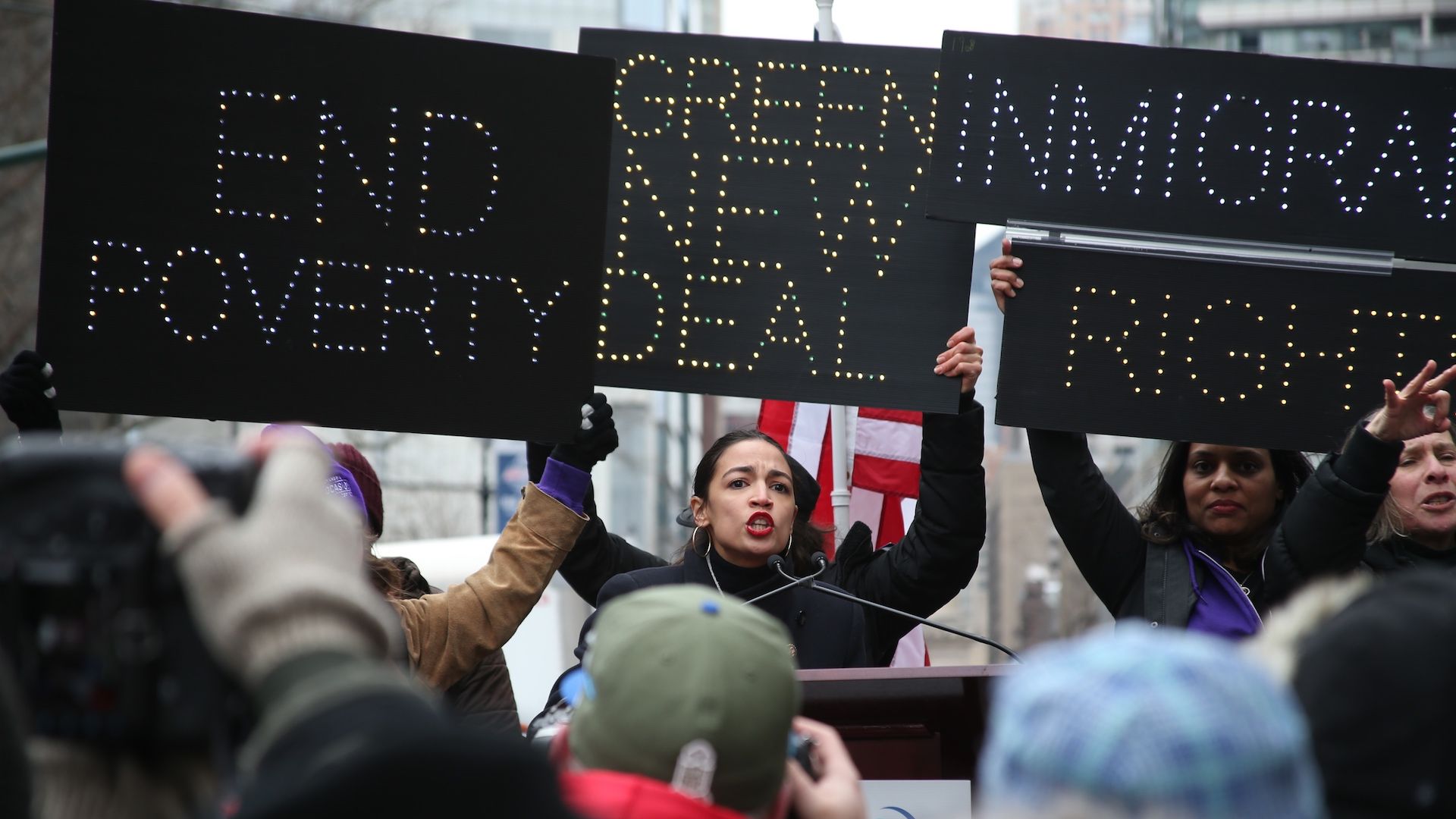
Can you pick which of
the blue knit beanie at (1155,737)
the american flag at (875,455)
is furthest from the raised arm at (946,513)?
the blue knit beanie at (1155,737)

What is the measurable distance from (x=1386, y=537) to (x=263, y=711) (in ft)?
12.4

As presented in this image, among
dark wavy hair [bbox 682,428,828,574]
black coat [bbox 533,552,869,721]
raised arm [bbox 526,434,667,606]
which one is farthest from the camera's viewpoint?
raised arm [bbox 526,434,667,606]

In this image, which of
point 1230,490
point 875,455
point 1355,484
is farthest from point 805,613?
point 875,455

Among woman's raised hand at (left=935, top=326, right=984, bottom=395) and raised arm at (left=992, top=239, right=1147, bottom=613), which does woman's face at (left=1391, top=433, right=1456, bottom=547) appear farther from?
woman's raised hand at (left=935, top=326, right=984, bottom=395)

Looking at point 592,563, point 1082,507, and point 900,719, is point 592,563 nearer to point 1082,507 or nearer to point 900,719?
point 1082,507

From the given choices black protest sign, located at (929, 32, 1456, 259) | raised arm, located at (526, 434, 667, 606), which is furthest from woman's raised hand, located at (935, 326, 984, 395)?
raised arm, located at (526, 434, 667, 606)

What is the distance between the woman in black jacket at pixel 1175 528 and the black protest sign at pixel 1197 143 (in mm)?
258

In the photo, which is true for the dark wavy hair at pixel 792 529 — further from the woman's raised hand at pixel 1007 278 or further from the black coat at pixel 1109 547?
the woman's raised hand at pixel 1007 278

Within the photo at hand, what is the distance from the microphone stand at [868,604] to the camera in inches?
149

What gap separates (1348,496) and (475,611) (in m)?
2.11

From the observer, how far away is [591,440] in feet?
14.1

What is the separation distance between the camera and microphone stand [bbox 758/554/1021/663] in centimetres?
379

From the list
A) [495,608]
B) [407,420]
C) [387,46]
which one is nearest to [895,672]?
[495,608]

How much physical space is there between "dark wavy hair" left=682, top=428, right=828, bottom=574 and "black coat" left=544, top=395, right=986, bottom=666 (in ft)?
0.35
